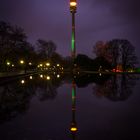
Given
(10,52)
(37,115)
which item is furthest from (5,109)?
(10,52)

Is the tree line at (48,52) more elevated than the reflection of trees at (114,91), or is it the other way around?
the tree line at (48,52)

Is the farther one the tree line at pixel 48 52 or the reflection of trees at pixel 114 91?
the tree line at pixel 48 52

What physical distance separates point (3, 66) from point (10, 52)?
16.0ft

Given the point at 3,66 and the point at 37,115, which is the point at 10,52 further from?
the point at 37,115

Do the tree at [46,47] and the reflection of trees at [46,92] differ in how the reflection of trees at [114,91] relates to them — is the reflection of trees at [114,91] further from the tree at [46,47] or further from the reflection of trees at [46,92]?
the tree at [46,47]

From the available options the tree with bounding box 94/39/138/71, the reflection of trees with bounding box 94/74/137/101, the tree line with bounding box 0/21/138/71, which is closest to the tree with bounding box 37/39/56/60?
the tree line with bounding box 0/21/138/71

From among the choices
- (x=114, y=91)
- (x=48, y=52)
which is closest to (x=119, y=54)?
(x=48, y=52)

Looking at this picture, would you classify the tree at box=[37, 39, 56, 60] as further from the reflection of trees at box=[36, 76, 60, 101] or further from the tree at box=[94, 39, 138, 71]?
the reflection of trees at box=[36, 76, 60, 101]

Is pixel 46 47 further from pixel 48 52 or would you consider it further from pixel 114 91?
pixel 114 91

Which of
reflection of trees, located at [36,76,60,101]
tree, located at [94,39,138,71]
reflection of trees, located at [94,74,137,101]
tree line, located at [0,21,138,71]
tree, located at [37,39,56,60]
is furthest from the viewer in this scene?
tree, located at [37,39,56,60]

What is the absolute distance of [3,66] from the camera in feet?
188

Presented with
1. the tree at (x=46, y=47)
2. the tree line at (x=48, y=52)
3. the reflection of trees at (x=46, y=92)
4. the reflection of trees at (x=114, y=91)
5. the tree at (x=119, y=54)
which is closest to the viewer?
the reflection of trees at (x=46, y=92)

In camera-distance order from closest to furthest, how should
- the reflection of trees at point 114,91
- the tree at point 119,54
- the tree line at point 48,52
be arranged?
the reflection of trees at point 114,91 < the tree line at point 48,52 < the tree at point 119,54

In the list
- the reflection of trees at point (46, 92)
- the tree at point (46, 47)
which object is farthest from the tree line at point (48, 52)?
the reflection of trees at point (46, 92)
